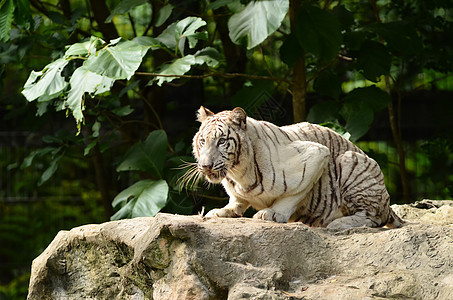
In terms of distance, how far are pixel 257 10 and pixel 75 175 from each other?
3.99m

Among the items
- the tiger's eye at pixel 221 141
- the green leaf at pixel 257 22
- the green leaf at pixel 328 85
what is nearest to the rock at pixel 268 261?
the tiger's eye at pixel 221 141

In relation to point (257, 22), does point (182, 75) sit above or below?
below

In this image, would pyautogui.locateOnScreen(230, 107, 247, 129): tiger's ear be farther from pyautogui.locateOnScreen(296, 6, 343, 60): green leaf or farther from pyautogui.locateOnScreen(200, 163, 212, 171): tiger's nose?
pyautogui.locateOnScreen(296, 6, 343, 60): green leaf

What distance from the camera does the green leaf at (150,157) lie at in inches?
181

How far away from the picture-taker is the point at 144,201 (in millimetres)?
4227

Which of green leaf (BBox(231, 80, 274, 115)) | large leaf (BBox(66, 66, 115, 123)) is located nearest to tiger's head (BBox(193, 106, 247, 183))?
large leaf (BBox(66, 66, 115, 123))

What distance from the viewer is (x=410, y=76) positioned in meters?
6.43

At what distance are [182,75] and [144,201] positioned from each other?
0.89 m

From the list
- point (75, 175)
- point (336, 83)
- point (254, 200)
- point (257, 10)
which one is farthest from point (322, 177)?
point (75, 175)

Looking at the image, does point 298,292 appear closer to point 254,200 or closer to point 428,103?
point 254,200

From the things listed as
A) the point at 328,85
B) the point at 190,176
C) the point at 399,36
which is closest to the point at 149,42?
the point at 190,176

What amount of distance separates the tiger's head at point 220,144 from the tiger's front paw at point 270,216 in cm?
27

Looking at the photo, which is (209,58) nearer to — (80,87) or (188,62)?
(188,62)

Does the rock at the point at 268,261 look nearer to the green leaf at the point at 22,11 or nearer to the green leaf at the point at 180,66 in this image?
the green leaf at the point at 180,66
